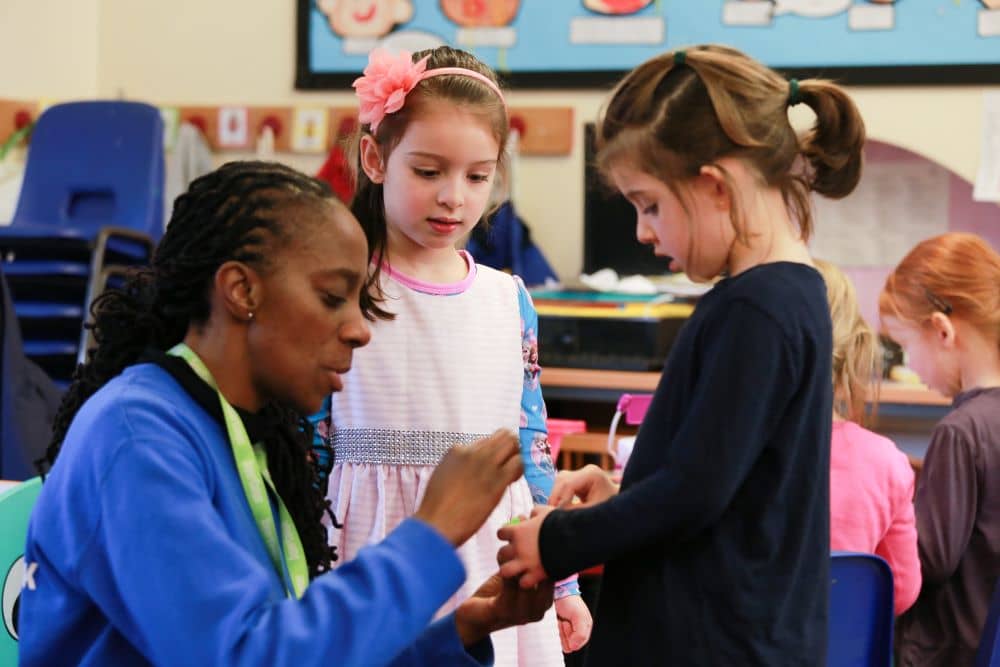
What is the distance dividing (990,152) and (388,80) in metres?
2.60

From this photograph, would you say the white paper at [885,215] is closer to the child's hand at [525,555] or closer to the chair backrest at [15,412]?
the chair backrest at [15,412]

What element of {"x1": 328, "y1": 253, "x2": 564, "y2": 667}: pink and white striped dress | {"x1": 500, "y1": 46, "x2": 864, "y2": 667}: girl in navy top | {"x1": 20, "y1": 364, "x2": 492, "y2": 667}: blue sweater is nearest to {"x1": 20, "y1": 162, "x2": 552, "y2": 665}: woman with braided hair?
{"x1": 20, "y1": 364, "x2": 492, "y2": 667}: blue sweater

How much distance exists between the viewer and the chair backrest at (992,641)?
1539 mm

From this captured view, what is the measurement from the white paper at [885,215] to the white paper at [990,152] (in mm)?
168

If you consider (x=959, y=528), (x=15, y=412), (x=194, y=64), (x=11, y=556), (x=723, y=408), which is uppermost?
(x=194, y=64)

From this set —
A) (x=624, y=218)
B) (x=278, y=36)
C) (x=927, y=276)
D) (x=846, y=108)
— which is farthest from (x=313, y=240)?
(x=278, y=36)

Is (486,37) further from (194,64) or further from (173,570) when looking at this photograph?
(173,570)

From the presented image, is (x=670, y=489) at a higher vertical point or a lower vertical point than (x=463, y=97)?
lower

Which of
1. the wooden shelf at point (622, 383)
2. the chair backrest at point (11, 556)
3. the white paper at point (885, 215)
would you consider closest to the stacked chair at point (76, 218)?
the wooden shelf at point (622, 383)

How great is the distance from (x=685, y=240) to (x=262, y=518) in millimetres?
432

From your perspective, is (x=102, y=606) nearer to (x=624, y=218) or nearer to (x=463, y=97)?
(x=463, y=97)

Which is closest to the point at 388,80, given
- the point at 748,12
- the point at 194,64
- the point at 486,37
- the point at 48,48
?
the point at 748,12

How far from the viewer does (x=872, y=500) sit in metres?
1.81

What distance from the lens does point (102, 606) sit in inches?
35.1
